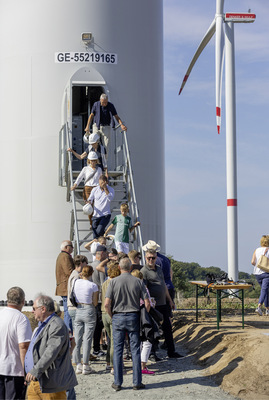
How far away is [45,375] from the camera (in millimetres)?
6996

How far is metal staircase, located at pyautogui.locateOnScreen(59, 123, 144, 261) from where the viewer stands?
16.5 m

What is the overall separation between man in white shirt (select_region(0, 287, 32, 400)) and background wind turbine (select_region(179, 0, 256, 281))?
14241 mm

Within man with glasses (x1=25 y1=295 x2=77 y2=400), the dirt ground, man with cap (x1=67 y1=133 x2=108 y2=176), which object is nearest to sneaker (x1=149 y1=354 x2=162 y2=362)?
the dirt ground

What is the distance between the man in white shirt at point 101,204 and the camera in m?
14.4

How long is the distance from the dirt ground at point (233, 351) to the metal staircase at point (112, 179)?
10.5ft

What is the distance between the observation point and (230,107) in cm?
2205

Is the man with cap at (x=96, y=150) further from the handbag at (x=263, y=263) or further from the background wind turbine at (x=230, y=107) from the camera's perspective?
the background wind turbine at (x=230, y=107)

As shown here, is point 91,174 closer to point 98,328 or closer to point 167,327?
point 98,328

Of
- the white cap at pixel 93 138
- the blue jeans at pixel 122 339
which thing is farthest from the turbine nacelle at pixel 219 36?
the blue jeans at pixel 122 339

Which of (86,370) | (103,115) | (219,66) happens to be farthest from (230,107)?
(86,370)

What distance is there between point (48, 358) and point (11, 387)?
0.71 m

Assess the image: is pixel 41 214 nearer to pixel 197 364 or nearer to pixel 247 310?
pixel 247 310

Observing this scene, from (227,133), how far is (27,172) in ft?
23.4

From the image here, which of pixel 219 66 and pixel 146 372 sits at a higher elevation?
pixel 219 66
